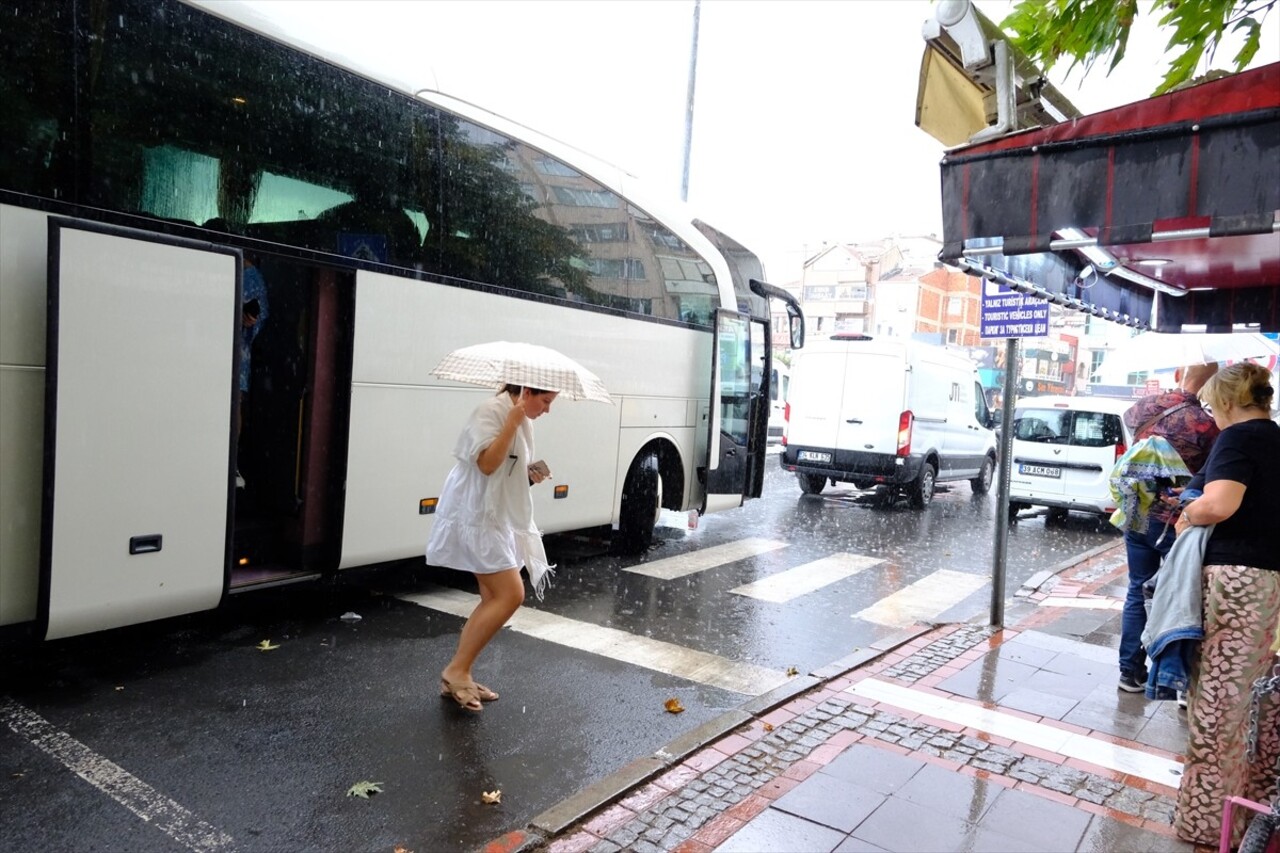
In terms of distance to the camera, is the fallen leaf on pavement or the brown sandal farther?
the brown sandal

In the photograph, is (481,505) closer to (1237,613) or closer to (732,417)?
(1237,613)

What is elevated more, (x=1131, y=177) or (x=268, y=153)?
(x=268, y=153)

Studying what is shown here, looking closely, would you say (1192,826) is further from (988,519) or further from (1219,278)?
(988,519)

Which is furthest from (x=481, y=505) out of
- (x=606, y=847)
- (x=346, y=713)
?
(x=606, y=847)

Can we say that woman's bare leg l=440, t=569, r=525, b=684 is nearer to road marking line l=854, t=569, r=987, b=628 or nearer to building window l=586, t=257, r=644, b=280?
road marking line l=854, t=569, r=987, b=628

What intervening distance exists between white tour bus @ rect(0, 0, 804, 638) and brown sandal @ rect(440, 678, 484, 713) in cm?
165

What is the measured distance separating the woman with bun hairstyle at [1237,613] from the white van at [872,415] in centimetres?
1044

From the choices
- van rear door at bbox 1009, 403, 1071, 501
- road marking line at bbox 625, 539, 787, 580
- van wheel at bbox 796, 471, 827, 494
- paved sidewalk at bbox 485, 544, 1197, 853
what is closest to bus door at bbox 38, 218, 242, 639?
paved sidewalk at bbox 485, 544, 1197, 853

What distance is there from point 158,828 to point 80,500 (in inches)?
77.9

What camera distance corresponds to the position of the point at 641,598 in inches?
305

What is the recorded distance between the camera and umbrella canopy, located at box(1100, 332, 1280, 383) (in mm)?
6951

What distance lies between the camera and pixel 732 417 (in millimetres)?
10539

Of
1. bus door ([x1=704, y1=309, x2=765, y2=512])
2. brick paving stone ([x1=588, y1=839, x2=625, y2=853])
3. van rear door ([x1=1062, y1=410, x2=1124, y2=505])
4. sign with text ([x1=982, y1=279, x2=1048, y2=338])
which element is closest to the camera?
brick paving stone ([x1=588, y1=839, x2=625, y2=853])

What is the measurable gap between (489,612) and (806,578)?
4921mm
